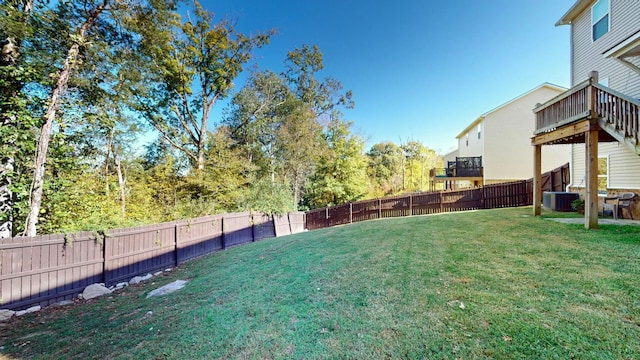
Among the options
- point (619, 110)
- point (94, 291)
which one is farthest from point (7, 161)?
point (619, 110)

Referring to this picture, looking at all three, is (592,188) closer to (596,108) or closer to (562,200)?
(596,108)

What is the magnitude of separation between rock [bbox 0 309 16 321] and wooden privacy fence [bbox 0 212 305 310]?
0.14 meters

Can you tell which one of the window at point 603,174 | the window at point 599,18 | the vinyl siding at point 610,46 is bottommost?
the window at point 603,174

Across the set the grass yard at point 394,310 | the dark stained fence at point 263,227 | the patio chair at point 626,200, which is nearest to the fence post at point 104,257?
the grass yard at point 394,310

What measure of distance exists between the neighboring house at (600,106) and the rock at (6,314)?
1071 centimetres

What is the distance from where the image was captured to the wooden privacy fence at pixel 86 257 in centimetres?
436

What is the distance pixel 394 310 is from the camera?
105 inches

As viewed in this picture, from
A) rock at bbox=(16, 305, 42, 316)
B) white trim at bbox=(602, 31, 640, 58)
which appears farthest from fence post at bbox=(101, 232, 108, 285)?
white trim at bbox=(602, 31, 640, 58)

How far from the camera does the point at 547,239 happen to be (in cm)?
473

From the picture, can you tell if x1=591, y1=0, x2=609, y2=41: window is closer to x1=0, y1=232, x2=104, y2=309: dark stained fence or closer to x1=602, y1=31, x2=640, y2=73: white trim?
x1=602, y1=31, x2=640, y2=73: white trim

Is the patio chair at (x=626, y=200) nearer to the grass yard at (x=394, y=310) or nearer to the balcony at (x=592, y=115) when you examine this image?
the balcony at (x=592, y=115)

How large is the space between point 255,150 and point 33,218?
12.8 metres

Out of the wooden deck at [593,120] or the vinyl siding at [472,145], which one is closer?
the wooden deck at [593,120]

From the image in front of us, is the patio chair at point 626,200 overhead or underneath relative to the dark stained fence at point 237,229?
overhead
